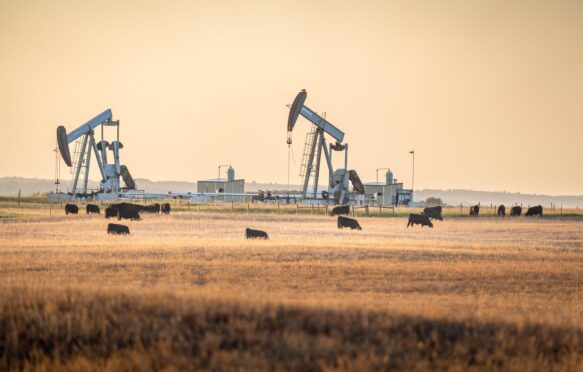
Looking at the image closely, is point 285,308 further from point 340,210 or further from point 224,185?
point 224,185

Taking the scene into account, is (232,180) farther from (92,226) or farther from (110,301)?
(110,301)

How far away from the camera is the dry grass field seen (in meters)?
11.9

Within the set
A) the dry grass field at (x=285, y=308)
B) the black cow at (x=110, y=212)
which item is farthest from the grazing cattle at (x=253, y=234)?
the black cow at (x=110, y=212)

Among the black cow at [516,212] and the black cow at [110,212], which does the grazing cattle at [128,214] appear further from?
the black cow at [516,212]

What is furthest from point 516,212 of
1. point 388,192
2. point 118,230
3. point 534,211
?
point 118,230

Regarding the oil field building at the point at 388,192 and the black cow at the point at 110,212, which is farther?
the oil field building at the point at 388,192

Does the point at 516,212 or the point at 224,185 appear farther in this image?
the point at 224,185

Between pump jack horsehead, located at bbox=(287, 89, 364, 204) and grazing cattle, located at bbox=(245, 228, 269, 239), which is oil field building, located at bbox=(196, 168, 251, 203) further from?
grazing cattle, located at bbox=(245, 228, 269, 239)

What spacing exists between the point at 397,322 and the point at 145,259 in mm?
15727

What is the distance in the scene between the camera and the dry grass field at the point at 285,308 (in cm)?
1190

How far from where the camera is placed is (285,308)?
1307 cm

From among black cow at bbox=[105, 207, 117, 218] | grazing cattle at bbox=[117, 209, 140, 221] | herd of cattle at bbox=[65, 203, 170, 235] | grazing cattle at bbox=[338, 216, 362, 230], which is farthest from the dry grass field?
black cow at bbox=[105, 207, 117, 218]

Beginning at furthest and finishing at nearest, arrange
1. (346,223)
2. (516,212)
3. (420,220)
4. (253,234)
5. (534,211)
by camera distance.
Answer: (516,212) → (534,211) → (420,220) → (346,223) → (253,234)

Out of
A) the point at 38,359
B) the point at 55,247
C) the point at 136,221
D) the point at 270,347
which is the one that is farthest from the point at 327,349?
the point at 136,221
